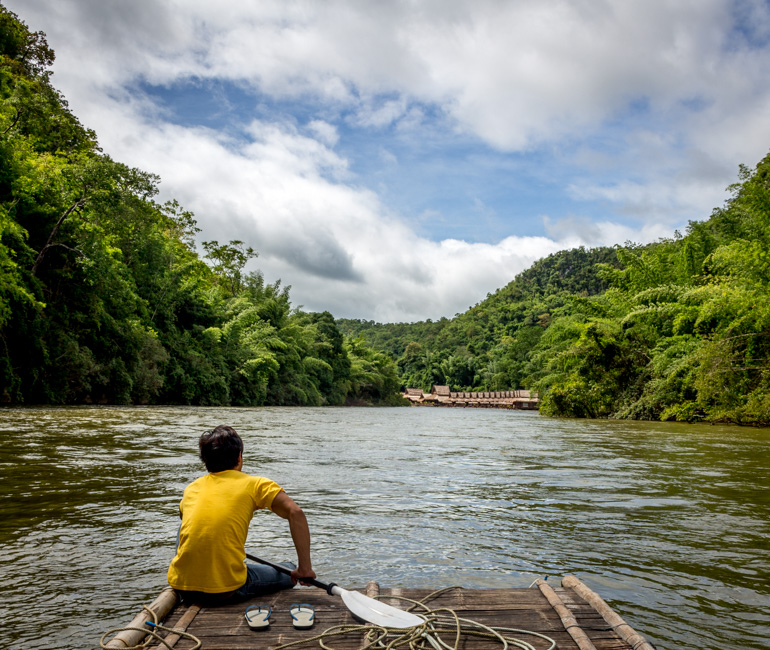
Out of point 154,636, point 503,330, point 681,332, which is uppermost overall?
point 503,330

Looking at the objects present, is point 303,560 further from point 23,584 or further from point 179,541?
point 23,584

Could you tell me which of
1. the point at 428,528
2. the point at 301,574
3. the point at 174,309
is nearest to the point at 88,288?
the point at 174,309

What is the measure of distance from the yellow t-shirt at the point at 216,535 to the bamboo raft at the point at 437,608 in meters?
0.11

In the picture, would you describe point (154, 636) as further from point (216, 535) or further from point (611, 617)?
point (611, 617)

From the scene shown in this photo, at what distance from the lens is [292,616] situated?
8.57 feet

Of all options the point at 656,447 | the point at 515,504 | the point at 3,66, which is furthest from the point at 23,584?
the point at 3,66

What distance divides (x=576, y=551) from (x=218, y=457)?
2704 millimetres

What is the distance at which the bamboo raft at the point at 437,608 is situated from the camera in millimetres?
2357

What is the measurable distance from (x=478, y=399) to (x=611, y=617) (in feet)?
220

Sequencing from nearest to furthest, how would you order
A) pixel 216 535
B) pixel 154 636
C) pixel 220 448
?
pixel 154 636 < pixel 216 535 < pixel 220 448

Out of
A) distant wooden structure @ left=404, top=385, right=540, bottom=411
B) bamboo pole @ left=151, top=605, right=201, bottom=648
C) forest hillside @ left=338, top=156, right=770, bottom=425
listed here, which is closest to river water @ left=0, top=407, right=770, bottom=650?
bamboo pole @ left=151, top=605, right=201, bottom=648

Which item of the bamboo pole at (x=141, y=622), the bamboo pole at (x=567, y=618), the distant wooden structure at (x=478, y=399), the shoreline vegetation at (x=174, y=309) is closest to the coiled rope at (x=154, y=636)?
the bamboo pole at (x=141, y=622)

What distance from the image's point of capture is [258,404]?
35.4 metres

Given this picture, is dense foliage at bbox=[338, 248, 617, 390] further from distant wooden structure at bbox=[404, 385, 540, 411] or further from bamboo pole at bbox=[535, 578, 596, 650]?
bamboo pole at bbox=[535, 578, 596, 650]
